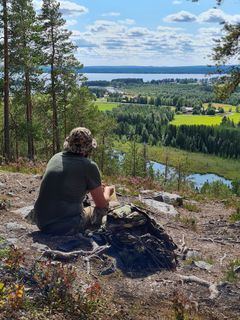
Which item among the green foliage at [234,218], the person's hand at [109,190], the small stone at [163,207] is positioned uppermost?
the person's hand at [109,190]

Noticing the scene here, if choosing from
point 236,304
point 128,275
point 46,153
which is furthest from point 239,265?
point 46,153

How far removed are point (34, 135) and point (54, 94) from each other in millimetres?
6056

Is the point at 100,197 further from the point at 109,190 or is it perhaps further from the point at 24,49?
the point at 24,49

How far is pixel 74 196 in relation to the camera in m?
7.07

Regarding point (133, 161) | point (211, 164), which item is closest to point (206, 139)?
point (211, 164)

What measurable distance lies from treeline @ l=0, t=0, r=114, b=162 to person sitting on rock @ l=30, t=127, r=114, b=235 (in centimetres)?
1689

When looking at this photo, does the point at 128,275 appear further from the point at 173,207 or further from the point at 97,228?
the point at 173,207

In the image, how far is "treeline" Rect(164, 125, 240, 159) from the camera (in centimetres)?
15425

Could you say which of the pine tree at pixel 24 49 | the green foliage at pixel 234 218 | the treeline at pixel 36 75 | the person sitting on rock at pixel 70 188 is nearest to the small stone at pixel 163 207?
the green foliage at pixel 234 218

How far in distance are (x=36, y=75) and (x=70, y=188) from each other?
26.2 metres

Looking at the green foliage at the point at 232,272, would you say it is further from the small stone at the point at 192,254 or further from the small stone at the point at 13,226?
the small stone at the point at 13,226

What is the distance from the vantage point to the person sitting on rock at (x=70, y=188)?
691 centimetres

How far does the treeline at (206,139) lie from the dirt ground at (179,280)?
481 ft

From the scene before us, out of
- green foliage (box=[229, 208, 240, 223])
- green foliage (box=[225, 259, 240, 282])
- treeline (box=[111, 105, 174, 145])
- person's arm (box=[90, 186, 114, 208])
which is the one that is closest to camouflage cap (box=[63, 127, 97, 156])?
person's arm (box=[90, 186, 114, 208])
